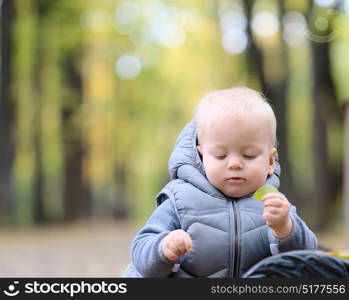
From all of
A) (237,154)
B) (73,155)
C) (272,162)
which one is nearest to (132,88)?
(73,155)

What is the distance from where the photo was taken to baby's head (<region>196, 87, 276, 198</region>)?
2.74m

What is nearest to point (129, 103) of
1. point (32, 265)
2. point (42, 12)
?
point (42, 12)

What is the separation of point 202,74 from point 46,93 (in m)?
6.57

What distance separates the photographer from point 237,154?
109 inches

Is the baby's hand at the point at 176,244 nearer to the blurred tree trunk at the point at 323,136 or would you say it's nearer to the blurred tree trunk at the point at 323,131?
the blurred tree trunk at the point at 323,131

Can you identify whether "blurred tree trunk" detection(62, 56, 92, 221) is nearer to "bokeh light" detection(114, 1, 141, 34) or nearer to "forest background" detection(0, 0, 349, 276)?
"forest background" detection(0, 0, 349, 276)

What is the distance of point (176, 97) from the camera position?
29406 millimetres

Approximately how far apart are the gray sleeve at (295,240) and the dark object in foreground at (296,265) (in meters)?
0.32

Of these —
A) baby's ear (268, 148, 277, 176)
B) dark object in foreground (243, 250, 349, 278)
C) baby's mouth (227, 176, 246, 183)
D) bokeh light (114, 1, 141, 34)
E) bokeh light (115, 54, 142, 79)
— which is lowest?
dark object in foreground (243, 250, 349, 278)

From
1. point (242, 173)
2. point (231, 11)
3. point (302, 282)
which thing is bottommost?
point (302, 282)

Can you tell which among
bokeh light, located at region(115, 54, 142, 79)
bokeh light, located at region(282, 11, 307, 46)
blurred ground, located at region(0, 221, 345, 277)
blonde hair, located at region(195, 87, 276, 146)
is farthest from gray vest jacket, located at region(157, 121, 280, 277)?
bokeh light, located at region(115, 54, 142, 79)

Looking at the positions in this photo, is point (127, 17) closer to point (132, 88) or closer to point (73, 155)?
point (132, 88)

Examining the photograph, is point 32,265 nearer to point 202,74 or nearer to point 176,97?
point 202,74

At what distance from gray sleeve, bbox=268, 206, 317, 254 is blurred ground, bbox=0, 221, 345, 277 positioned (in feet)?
8.26
